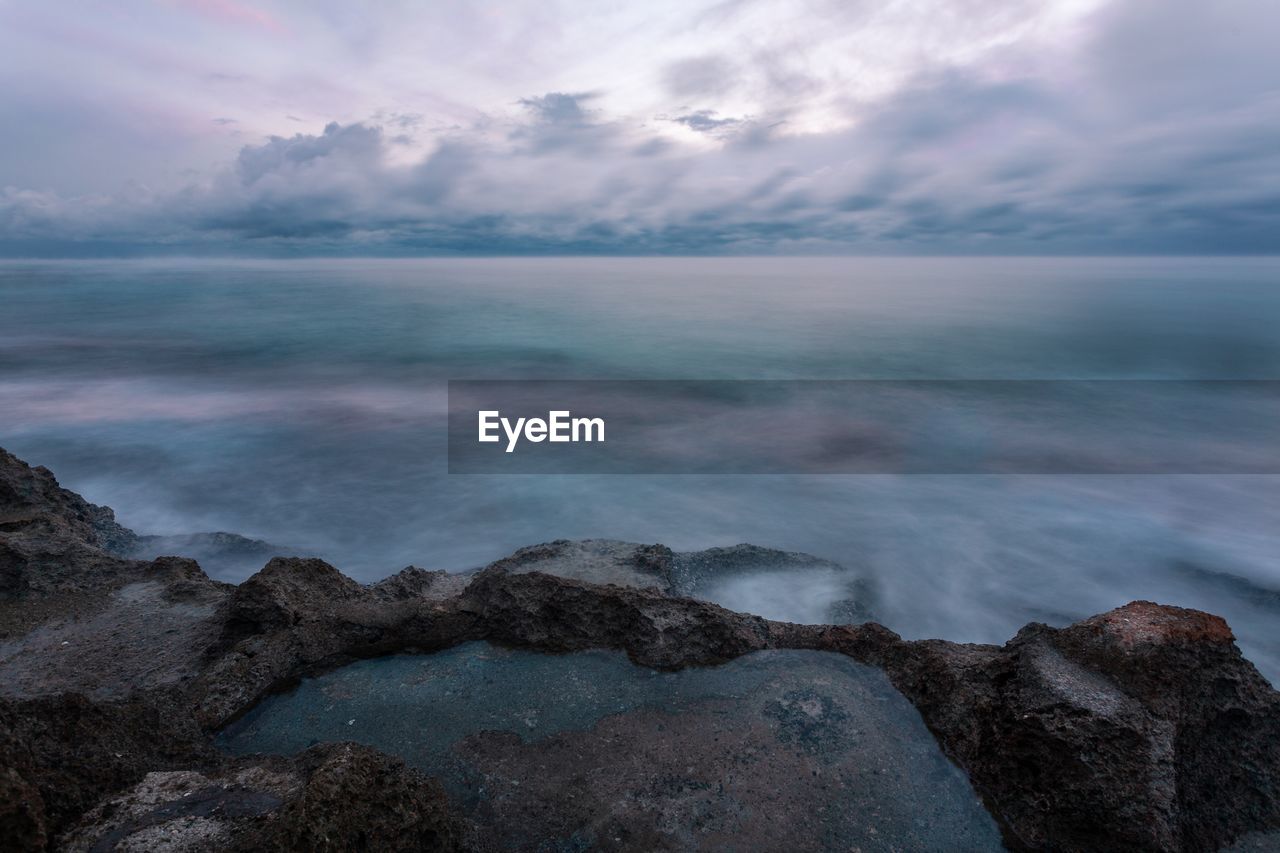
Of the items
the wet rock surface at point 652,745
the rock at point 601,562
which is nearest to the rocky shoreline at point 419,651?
the wet rock surface at point 652,745

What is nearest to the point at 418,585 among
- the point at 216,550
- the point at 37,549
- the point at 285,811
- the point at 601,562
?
the point at 601,562

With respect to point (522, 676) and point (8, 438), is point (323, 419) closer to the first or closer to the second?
point (8, 438)

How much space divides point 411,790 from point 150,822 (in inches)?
42.8

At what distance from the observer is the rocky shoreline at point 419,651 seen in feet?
10.4

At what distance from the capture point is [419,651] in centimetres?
496

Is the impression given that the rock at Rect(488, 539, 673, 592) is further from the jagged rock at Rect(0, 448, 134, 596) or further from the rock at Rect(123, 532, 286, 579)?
the rock at Rect(123, 532, 286, 579)

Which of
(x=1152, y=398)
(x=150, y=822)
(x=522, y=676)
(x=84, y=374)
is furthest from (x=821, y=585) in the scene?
(x=84, y=374)

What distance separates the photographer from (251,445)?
1549 cm

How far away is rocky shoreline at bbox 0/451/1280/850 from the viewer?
3164 millimetres

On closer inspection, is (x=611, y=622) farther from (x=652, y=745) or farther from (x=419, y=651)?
(x=419, y=651)

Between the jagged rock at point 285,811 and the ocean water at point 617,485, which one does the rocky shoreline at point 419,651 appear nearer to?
the jagged rock at point 285,811

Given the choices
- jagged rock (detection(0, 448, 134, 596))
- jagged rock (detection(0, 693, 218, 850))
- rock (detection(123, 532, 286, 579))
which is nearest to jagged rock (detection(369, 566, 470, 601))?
jagged rock (detection(0, 448, 134, 596))

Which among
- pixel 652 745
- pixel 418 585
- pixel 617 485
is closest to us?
pixel 652 745

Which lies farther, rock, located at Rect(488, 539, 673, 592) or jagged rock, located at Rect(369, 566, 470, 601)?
rock, located at Rect(488, 539, 673, 592)
